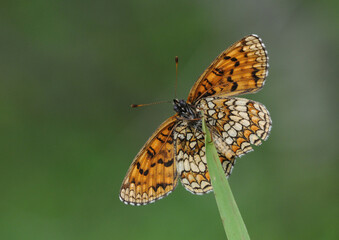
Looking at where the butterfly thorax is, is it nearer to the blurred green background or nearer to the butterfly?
the butterfly

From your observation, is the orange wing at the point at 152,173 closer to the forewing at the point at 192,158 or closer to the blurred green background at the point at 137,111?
the forewing at the point at 192,158

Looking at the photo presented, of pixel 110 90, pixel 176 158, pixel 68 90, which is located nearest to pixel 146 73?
pixel 110 90

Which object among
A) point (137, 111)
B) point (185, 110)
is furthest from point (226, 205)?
point (137, 111)

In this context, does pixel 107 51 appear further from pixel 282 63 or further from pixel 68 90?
pixel 282 63

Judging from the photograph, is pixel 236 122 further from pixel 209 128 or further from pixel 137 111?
pixel 137 111

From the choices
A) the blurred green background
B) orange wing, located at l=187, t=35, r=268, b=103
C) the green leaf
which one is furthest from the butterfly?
the blurred green background

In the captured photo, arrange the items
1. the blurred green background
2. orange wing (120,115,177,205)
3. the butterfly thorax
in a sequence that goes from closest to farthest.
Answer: the butterfly thorax < orange wing (120,115,177,205) < the blurred green background
